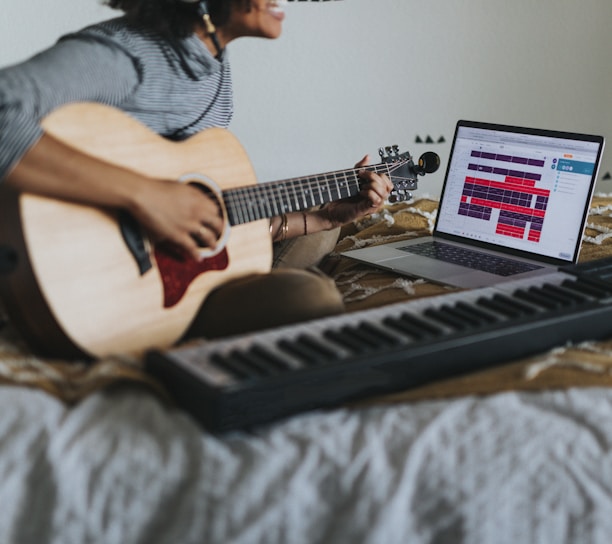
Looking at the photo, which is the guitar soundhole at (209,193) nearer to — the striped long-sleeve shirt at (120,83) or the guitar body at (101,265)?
the guitar body at (101,265)

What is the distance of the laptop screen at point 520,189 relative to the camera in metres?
1.58

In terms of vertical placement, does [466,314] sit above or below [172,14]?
below

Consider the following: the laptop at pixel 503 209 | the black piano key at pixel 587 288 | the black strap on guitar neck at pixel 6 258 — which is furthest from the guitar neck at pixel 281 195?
the black piano key at pixel 587 288

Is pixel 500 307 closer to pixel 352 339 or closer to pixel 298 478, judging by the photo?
pixel 352 339

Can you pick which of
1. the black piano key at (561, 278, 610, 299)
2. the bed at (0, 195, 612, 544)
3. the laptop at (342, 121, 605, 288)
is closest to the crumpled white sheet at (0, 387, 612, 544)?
the bed at (0, 195, 612, 544)

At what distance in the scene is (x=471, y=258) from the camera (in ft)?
5.36

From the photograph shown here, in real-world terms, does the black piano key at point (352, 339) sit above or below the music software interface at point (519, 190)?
below

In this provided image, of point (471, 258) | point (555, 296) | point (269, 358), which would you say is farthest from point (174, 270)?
point (471, 258)

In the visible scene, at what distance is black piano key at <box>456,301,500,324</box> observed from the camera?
104 centimetres

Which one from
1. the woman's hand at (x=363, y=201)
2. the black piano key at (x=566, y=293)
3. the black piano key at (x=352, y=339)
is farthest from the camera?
the woman's hand at (x=363, y=201)

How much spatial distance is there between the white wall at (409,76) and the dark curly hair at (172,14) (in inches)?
43.2

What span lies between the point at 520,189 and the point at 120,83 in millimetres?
888

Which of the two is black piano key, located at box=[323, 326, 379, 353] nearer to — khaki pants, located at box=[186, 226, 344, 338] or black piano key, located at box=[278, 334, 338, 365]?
black piano key, located at box=[278, 334, 338, 365]

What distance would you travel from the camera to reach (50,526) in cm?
80
